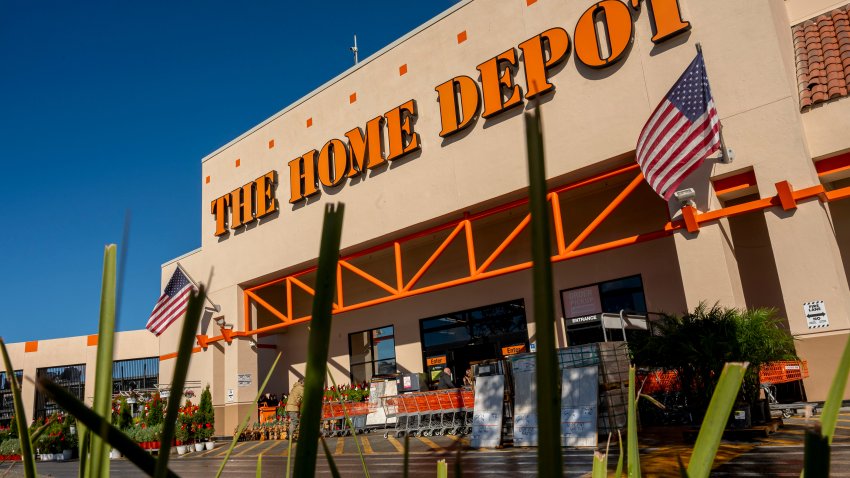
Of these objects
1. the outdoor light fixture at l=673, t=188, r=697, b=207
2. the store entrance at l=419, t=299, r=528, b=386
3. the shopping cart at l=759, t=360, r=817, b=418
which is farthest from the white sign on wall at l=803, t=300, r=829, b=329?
the store entrance at l=419, t=299, r=528, b=386

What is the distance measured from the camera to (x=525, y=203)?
42.5ft

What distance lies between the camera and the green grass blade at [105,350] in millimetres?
496

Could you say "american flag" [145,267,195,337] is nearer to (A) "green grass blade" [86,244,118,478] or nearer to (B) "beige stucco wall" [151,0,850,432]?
(B) "beige stucco wall" [151,0,850,432]

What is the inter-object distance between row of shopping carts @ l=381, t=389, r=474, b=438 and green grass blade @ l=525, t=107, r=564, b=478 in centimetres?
1146

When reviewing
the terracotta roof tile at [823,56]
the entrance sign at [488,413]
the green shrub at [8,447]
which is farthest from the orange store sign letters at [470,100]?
the green shrub at [8,447]

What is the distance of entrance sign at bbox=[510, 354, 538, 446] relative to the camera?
852 centimetres

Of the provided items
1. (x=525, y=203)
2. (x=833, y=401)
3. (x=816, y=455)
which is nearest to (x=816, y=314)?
(x=525, y=203)

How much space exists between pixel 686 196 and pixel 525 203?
359cm

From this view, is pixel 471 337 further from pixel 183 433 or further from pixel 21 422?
pixel 21 422

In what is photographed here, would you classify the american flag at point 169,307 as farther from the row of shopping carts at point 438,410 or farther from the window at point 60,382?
the window at point 60,382

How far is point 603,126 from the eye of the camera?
1153 cm

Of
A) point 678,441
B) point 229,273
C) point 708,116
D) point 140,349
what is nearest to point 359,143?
point 229,273

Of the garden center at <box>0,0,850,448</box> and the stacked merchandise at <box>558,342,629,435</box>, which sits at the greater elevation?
the garden center at <box>0,0,850,448</box>

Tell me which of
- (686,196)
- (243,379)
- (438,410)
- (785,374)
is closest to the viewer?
(785,374)
